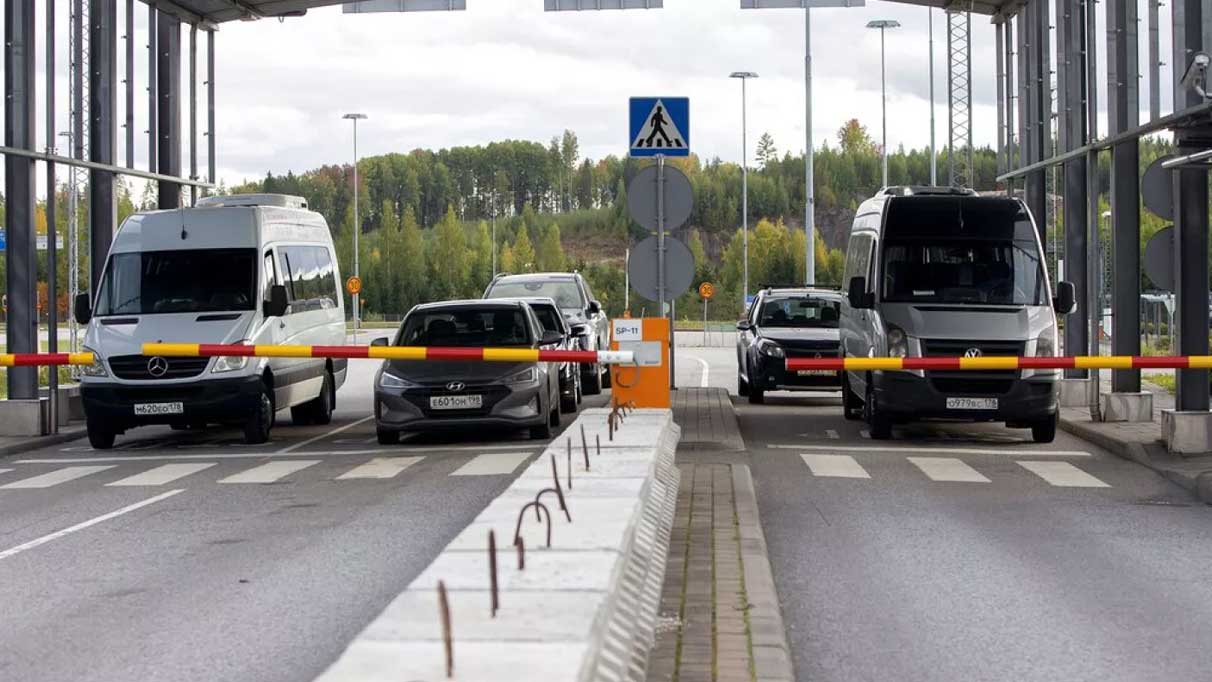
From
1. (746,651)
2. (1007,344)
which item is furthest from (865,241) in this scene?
(746,651)

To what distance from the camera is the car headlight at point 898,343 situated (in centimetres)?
1853

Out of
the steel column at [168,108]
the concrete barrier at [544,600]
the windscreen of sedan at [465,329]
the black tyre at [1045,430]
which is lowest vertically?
the black tyre at [1045,430]

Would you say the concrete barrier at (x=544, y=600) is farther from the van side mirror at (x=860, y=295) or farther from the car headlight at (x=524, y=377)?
the van side mirror at (x=860, y=295)

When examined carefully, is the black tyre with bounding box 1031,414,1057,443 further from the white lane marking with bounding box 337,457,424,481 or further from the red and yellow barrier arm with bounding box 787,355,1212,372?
the white lane marking with bounding box 337,457,424,481

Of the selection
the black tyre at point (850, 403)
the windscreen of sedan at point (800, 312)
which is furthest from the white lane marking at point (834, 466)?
the windscreen of sedan at point (800, 312)

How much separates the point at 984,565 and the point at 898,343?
8.79 m

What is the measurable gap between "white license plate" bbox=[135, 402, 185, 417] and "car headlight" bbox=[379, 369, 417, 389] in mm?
2212

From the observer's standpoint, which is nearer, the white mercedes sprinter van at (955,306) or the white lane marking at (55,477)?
the white lane marking at (55,477)

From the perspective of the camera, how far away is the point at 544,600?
4.91 m

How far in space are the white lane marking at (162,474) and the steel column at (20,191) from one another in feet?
13.5

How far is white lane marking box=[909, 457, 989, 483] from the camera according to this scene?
15086 millimetres

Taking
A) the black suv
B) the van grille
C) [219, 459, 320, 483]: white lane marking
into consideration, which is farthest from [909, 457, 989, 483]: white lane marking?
the black suv

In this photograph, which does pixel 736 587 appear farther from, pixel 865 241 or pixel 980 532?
pixel 865 241

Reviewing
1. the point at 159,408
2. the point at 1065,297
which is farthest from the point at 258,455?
the point at 1065,297
